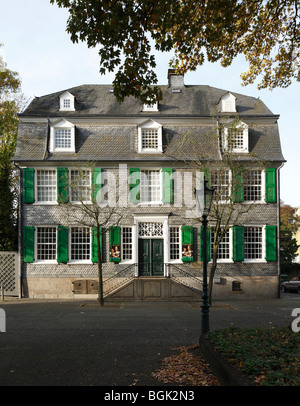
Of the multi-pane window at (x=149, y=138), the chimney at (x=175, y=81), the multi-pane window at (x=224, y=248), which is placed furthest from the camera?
the chimney at (x=175, y=81)

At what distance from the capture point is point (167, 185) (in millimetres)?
21906

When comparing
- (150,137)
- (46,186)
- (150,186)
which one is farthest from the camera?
(150,137)

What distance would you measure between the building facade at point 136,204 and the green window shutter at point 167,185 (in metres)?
0.05

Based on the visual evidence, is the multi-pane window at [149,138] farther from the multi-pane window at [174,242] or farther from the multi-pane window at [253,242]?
the multi-pane window at [253,242]

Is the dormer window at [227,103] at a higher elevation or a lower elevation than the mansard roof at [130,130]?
higher

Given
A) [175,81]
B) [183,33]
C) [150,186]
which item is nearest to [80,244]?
[150,186]

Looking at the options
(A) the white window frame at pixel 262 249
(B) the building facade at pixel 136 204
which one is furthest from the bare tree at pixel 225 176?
(A) the white window frame at pixel 262 249

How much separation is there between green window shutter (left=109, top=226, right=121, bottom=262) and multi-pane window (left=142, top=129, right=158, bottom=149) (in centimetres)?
463

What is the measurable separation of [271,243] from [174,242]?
16.3 ft

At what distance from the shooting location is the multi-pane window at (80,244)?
71.8ft

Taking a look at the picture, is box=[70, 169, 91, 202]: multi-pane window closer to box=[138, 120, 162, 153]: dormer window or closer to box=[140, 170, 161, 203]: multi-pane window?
box=[140, 170, 161, 203]: multi-pane window

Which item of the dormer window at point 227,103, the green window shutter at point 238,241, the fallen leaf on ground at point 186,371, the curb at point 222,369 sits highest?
the dormer window at point 227,103

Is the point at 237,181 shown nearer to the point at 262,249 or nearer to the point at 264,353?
the point at 262,249

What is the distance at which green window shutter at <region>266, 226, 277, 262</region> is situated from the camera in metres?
21.8
